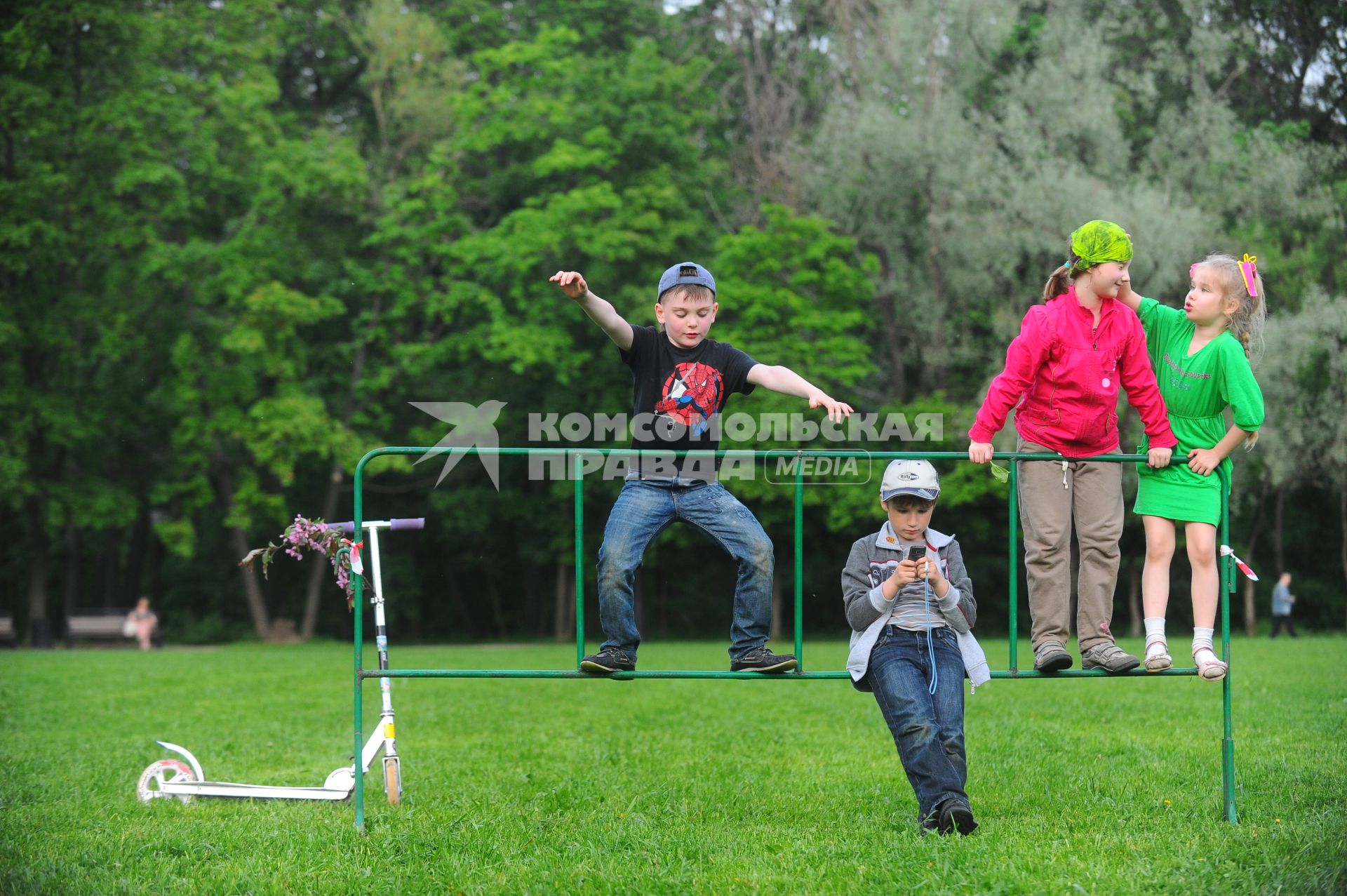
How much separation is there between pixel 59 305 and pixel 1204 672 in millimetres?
26915

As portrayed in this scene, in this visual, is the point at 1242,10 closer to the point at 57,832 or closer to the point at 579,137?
the point at 579,137

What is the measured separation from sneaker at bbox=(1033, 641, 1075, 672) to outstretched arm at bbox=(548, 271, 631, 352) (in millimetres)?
2408

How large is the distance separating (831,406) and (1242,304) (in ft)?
7.15

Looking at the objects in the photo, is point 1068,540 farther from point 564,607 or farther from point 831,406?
point 564,607

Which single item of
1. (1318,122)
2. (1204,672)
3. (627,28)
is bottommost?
(1204,672)

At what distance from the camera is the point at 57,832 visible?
6.52m

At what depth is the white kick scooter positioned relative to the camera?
6840 mm

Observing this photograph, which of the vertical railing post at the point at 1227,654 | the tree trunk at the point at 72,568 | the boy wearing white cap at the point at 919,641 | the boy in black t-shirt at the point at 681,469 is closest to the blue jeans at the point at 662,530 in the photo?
the boy in black t-shirt at the point at 681,469

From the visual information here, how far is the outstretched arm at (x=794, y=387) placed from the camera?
5.50 metres

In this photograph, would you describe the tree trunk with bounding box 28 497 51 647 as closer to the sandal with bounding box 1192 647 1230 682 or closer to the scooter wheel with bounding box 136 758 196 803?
the scooter wheel with bounding box 136 758 196 803

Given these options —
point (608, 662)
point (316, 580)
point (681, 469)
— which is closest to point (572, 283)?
point (681, 469)

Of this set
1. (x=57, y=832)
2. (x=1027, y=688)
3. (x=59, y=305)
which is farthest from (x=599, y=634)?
(x=57, y=832)

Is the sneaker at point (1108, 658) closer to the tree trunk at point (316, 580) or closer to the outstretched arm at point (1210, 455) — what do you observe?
the outstretched arm at point (1210, 455)

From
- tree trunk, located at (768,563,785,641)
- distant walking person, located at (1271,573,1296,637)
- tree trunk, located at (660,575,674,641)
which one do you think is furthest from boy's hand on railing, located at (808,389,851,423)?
tree trunk, located at (660,575,674,641)
